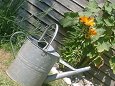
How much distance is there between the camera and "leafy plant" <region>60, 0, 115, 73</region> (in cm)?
571

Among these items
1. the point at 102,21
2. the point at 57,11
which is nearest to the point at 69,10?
the point at 57,11

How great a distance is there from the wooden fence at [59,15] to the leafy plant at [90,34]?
0.17 meters

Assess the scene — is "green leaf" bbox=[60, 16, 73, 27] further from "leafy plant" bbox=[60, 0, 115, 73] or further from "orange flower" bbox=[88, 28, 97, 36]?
"orange flower" bbox=[88, 28, 97, 36]

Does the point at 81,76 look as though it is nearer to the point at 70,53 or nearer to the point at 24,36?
the point at 70,53

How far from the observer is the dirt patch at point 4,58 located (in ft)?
17.1

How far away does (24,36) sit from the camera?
233 inches

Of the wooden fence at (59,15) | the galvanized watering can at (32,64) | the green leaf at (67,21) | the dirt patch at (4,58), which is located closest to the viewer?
the galvanized watering can at (32,64)

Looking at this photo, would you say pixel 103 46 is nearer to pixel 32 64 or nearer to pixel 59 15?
pixel 59 15

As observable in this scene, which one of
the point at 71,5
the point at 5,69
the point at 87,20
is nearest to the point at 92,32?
the point at 87,20

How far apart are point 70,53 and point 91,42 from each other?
43cm

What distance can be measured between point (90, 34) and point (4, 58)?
1388 mm

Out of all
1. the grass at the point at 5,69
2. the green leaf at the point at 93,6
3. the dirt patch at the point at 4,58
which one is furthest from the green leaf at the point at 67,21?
the dirt patch at the point at 4,58

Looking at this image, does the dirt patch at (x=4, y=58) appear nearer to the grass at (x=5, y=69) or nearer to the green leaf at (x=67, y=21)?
the grass at (x=5, y=69)

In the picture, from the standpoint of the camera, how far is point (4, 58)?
18.0 ft
